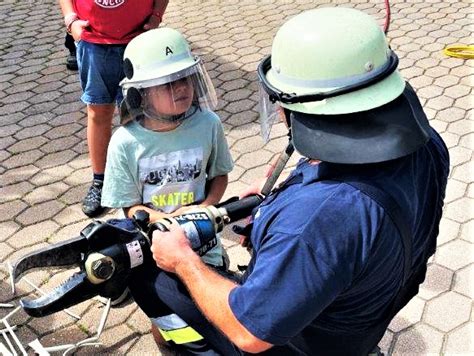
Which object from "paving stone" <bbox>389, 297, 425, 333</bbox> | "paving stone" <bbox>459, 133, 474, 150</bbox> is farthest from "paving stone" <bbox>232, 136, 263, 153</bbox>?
"paving stone" <bbox>389, 297, 425, 333</bbox>

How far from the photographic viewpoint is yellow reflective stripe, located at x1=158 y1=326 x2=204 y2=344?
241cm

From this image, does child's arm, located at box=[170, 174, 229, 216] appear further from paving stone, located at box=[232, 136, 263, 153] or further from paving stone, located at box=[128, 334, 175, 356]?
paving stone, located at box=[232, 136, 263, 153]

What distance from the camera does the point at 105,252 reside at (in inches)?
88.7

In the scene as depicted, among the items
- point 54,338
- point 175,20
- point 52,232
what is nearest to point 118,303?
point 54,338

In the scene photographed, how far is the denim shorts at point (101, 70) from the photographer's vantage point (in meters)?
3.71

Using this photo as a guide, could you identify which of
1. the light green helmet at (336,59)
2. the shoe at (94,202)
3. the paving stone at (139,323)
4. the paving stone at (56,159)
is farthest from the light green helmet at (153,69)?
the paving stone at (56,159)

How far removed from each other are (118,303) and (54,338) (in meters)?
0.39

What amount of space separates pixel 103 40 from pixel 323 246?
2.62 metres

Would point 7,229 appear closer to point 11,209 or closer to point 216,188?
point 11,209

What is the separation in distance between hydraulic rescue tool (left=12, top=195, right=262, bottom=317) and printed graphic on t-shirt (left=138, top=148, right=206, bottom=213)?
0.49 m

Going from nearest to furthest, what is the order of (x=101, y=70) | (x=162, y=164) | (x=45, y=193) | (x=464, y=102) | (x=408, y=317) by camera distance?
(x=162, y=164) → (x=408, y=317) → (x=101, y=70) → (x=45, y=193) → (x=464, y=102)

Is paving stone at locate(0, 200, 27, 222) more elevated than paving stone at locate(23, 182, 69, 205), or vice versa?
paving stone at locate(0, 200, 27, 222)

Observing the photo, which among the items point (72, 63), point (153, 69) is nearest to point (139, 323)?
point (153, 69)

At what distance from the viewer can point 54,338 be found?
10.1 ft
